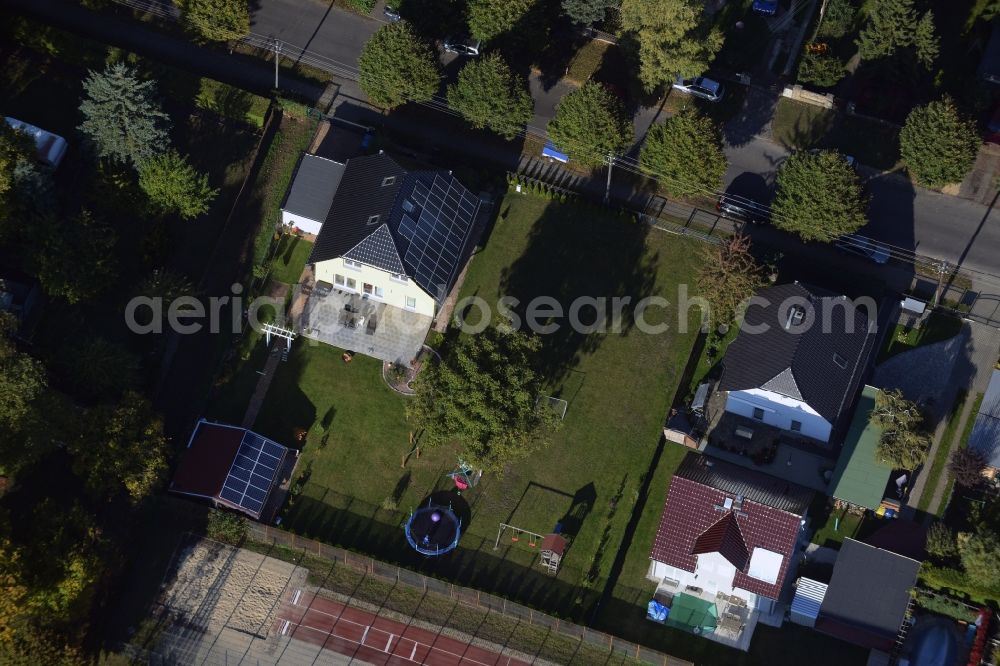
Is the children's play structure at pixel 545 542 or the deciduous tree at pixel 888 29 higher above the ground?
the deciduous tree at pixel 888 29

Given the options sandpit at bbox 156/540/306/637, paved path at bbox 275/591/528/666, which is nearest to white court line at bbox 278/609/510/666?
paved path at bbox 275/591/528/666

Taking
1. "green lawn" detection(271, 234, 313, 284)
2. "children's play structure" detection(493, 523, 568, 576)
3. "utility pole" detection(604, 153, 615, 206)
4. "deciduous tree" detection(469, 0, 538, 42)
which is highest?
"deciduous tree" detection(469, 0, 538, 42)

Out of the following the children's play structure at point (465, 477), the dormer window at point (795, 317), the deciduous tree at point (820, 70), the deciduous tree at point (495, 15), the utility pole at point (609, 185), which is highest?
the deciduous tree at point (820, 70)

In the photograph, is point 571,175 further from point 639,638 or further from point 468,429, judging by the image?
point 639,638

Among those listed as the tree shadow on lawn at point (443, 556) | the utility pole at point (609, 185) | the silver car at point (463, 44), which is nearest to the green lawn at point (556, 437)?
the tree shadow on lawn at point (443, 556)

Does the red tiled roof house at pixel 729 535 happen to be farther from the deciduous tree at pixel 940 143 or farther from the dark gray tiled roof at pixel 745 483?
the deciduous tree at pixel 940 143

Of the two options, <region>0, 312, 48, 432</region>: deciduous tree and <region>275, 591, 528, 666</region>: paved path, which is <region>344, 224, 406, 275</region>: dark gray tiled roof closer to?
<region>0, 312, 48, 432</region>: deciduous tree

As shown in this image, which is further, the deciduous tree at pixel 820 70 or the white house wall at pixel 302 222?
the deciduous tree at pixel 820 70
